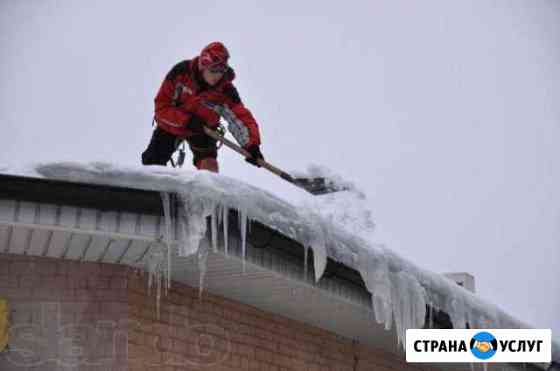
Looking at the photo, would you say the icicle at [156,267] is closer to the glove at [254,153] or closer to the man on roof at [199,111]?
the man on roof at [199,111]

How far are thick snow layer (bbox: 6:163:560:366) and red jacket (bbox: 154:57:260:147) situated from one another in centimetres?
134

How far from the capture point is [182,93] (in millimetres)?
5863

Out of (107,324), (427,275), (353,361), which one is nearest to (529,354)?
(353,361)

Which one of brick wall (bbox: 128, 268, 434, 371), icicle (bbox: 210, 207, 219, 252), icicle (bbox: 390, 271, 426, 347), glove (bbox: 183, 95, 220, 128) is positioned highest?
glove (bbox: 183, 95, 220, 128)

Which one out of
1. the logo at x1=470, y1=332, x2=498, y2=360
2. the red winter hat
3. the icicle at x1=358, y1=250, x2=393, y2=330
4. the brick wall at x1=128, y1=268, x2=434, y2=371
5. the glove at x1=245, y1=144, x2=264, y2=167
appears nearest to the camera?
the brick wall at x1=128, y1=268, x2=434, y2=371

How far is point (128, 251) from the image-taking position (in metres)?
4.25

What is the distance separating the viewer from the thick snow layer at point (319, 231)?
386 centimetres

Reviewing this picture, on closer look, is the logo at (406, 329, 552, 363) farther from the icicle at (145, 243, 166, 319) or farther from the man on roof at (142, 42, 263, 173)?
the icicle at (145, 243, 166, 319)

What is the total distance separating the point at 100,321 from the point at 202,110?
2086 millimetres

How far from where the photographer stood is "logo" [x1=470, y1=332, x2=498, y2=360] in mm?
6551

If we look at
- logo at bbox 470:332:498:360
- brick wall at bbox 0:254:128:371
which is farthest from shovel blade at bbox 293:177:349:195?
brick wall at bbox 0:254:128:371

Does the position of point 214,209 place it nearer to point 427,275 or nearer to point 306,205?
point 306,205

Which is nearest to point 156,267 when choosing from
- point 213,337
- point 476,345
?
point 213,337

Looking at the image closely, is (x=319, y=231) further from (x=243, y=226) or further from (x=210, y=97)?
(x=210, y=97)
